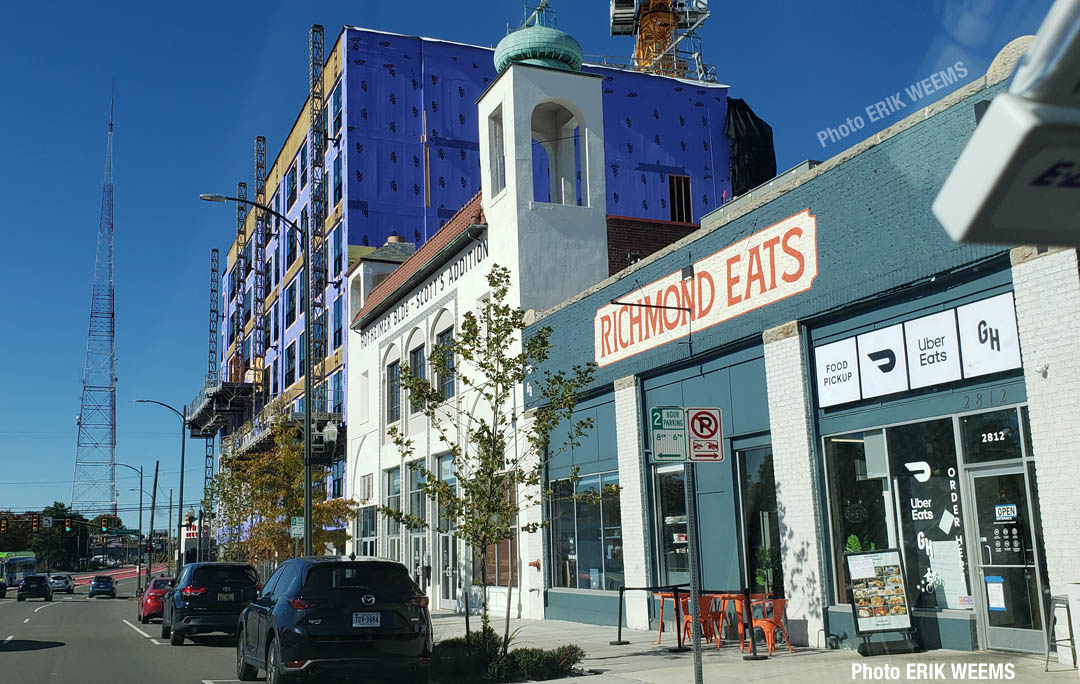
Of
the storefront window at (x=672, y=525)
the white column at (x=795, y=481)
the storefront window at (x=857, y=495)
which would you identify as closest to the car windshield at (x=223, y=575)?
the storefront window at (x=672, y=525)

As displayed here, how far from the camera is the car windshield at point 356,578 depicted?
12125 mm

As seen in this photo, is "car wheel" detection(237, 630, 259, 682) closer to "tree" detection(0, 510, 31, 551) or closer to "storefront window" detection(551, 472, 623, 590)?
"storefront window" detection(551, 472, 623, 590)

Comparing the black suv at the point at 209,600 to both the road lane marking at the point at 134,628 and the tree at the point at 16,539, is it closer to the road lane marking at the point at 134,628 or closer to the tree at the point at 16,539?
the road lane marking at the point at 134,628

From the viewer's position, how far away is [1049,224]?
82.9 inches

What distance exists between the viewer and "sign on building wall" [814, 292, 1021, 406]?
11.9 m

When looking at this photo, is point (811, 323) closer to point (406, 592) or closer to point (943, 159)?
point (943, 159)

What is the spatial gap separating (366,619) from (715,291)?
327 inches

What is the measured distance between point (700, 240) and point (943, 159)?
565cm

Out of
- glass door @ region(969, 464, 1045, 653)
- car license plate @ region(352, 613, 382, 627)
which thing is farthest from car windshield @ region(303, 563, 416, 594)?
glass door @ region(969, 464, 1045, 653)

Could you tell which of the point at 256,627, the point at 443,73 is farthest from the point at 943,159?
the point at 443,73

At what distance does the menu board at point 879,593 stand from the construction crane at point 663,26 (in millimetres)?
39182

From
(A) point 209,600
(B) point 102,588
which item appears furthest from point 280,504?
(B) point 102,588

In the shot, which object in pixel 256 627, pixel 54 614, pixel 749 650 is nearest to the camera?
pixel 256 627

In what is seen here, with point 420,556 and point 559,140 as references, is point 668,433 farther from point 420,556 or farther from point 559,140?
point 420,556
